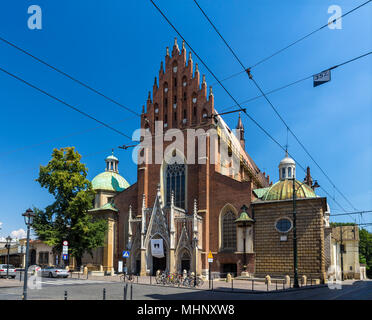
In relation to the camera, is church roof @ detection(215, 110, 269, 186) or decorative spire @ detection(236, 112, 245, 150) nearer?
church roof @ detection(215, 110, 269, 186)

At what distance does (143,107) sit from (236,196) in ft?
52.6

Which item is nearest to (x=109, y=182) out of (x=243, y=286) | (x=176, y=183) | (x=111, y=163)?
(x=111, y=163)

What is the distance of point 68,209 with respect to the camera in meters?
39.3

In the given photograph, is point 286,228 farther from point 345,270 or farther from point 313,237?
point 345,270

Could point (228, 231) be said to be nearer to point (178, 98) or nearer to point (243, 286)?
point (243, 286)

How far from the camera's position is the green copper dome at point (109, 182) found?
177ft

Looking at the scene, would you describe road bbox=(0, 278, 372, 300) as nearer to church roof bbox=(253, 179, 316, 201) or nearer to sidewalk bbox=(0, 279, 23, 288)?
sidewalk bbox=(0, 279, 23, 288)

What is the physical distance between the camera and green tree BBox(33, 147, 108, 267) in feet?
129

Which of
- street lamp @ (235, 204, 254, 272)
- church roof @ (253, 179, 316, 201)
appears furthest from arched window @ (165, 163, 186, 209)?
church roof @ (253, 179, 316, 201)

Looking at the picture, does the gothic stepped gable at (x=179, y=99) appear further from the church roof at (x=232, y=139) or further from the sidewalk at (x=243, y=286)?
the sidewalk at (x=243, y=286)

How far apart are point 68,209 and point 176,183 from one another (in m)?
11.9

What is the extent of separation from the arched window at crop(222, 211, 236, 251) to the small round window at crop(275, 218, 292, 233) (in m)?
4.44
